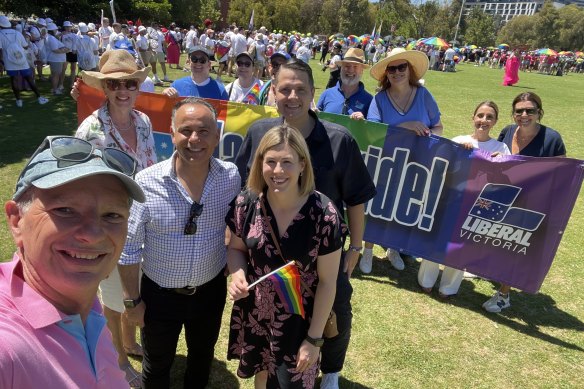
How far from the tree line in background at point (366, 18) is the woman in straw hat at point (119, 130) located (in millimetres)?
36810

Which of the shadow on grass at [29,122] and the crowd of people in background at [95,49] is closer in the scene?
the shadow on grass at [29,122]

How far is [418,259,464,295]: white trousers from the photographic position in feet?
14.5

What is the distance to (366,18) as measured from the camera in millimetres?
71250

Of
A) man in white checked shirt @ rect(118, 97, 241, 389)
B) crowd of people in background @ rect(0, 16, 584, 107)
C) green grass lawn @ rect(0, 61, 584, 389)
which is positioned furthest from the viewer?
crowd of people in background @ rect(0, 16, 584, 107)

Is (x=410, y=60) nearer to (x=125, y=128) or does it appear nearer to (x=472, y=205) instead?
(x=472, y=205)

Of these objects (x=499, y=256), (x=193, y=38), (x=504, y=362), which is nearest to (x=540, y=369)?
(x=504, y=362)

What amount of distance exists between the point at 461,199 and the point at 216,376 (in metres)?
2.91

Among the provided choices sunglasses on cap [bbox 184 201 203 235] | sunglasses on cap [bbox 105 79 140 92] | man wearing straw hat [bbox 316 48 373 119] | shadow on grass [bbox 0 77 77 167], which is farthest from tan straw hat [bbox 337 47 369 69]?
shadow on grass [bbox 0 77 77 167]

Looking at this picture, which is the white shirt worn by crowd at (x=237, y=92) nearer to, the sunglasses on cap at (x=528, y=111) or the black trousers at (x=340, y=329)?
the sunglasses on cap at (x=528, y=111)

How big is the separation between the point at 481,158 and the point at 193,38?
17.3m

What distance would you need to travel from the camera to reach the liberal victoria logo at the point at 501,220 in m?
3.91

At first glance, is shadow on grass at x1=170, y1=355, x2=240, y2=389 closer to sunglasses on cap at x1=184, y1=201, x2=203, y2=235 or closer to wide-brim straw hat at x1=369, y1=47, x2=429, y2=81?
sunglasses on cap at x1=184, y1=201, x2=203, y2=235

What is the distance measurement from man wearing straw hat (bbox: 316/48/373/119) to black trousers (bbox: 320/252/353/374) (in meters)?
2.60

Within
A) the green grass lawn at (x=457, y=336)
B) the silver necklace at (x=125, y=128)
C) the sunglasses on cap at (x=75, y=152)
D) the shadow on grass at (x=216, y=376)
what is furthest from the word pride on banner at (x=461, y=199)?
the sunglasses on cap at (x=75, y=152)
